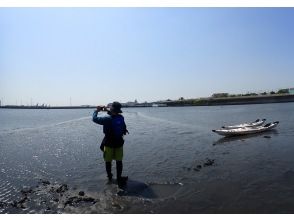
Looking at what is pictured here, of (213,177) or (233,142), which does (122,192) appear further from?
(233,142)

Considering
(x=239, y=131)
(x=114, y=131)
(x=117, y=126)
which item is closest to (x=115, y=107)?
(x=117, y=126)

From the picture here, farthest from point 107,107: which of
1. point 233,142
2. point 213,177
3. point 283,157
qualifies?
point 233,142

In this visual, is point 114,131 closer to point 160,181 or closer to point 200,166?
point 160,181

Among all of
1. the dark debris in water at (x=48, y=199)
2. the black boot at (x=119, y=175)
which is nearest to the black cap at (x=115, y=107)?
the black boot at (x=119, y=175)

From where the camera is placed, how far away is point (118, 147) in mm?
10734

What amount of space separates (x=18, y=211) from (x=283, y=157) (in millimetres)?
11933

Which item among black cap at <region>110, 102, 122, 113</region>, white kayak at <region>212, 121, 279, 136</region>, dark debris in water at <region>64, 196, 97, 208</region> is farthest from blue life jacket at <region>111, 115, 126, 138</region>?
white kayak at <region>212, 121, 279, 136</region>

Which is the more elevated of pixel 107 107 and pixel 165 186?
pixel 107 107

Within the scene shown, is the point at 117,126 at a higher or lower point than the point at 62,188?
higher

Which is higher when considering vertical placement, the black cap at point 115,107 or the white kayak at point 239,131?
the black cap at point 115,107

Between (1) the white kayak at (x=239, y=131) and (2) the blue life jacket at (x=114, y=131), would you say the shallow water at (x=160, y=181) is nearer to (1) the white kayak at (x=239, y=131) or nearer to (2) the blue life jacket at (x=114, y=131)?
(2) the blue life jacket at (x=114, y=131)

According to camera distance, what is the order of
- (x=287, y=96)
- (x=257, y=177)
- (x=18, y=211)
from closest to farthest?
(x=18, y=211) → (x=257, y=177) → (x=287, y=96)

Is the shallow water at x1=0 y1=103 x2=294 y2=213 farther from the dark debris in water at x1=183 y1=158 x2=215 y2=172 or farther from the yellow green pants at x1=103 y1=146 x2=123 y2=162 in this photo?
the yellow green pants at x1=103 y1=146 x2=123 y2=162

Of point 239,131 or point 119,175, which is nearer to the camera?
point 119,175
